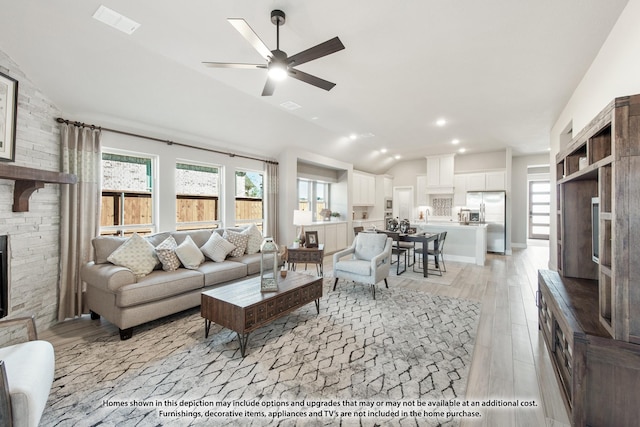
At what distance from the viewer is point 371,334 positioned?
2.72m

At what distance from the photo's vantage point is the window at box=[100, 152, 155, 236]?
3.65 m

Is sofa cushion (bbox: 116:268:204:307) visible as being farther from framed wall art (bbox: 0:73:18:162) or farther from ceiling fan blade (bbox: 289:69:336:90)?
ceiling fan blade (bbox: 289:69:336:90)

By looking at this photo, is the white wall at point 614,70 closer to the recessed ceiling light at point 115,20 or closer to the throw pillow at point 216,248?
the recessed ceiling light at point 115,20

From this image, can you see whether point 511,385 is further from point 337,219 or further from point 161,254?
point 337,219

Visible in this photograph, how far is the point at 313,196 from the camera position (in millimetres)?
7668

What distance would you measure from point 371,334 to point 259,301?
1.22 meters

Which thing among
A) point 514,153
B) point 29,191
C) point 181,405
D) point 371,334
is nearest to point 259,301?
point 181,405

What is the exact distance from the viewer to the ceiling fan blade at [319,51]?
6.53 ft

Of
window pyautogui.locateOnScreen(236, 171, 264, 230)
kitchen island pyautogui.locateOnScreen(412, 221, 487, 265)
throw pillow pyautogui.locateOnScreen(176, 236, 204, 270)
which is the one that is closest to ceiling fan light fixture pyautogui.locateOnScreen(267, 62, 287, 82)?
throw pillow pyautogui.locateOnScreen(176, 236, 204, 270)

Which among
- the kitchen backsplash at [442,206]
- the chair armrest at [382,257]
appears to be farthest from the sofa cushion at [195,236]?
the kitchen backsplash at [442,206]

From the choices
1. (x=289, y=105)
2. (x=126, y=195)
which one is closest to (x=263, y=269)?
(x=126, y=195)

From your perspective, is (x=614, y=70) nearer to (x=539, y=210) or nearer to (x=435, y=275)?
(x=435, y=275)

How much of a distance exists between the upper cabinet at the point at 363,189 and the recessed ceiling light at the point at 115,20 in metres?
6.55

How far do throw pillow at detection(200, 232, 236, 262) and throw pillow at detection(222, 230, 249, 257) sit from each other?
0.45ft
